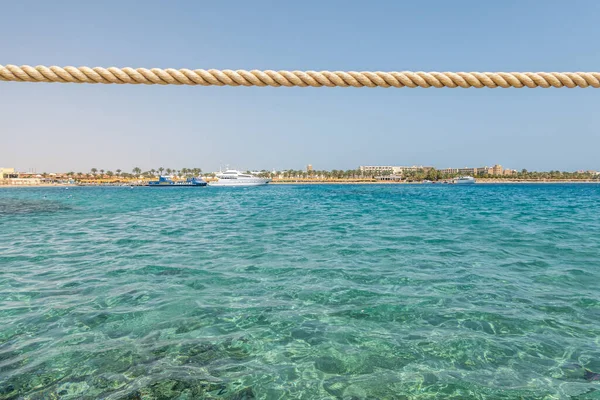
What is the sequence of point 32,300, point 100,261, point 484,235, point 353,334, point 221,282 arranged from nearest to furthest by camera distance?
1. point 353,334
2. point 32,300
3. point 221,282
4. point 100,261
5. point 484,235

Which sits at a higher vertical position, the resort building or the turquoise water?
the resort building

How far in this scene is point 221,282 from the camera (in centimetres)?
791

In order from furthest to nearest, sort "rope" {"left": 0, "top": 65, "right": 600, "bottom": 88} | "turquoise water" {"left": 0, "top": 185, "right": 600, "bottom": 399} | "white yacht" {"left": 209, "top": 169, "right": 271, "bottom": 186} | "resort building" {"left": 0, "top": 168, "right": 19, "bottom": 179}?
1. "resort building" {"left": 0, "top": 168, "right": 19, "bottom": 179}
2. "white yacht" {"left": 209, "top": 169, "right": 271, "bottom": 186}
3. "turquoise water" {"left": 0, "top": 185, "right": 600, "bottom": 399}
4. "rope" {"left": 0, "top": 65, "right": 600, "bottom": 88}

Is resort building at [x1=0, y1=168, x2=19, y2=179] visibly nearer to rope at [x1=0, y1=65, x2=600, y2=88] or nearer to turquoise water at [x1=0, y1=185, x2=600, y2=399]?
turquoise water at [x1=0, y1=185, x2=600, y2=399]

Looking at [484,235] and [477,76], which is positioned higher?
[477,76]

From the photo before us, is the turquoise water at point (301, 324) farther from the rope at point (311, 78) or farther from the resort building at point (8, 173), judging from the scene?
the resort building at point (8, 173)

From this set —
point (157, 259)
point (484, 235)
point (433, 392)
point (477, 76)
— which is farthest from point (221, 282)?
point (484, 235)

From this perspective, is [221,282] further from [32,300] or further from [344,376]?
[344,376]

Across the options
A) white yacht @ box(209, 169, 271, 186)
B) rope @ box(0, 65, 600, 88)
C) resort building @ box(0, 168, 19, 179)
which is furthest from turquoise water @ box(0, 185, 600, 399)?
resort building @ box(0, 168, 19, 179)

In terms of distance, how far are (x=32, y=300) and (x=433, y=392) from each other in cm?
728

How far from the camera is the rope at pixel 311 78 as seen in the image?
8.27 ft

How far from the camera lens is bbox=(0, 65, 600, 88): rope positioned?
8.27 feet

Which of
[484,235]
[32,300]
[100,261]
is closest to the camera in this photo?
[32,300]

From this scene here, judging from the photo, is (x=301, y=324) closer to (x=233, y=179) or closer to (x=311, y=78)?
(x=311, y=78)
